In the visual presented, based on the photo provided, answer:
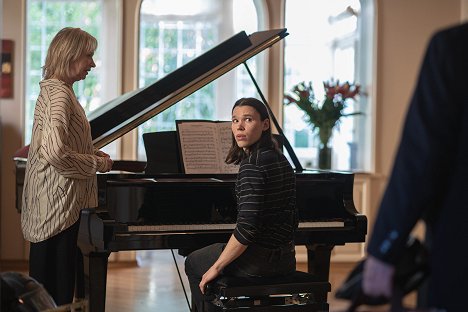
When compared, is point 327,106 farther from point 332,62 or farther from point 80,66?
point 80,66

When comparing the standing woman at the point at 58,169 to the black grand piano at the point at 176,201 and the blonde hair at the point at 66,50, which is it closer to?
the blonde hair at the point at 66,50

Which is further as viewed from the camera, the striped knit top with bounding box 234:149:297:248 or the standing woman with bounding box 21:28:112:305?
the standing woman with bounding box 21:28:112:305

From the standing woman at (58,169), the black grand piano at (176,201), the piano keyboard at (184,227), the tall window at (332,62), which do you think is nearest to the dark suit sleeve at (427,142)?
the black grand piano at (176,201)

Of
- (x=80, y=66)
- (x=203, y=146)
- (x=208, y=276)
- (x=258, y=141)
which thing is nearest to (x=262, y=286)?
(x=208, y=276)

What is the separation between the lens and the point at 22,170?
15.3 feet

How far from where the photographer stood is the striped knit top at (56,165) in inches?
134

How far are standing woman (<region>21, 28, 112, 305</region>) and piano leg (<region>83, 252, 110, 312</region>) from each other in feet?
0.44

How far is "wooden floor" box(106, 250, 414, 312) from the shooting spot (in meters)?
5.27

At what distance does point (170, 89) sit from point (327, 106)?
285 cm

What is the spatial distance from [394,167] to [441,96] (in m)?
0.18

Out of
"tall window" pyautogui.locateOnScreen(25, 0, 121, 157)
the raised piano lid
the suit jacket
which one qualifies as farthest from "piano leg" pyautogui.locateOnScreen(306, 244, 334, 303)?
"tall window" pyautogui.locateOnScreen(25, 0, 121, 157)

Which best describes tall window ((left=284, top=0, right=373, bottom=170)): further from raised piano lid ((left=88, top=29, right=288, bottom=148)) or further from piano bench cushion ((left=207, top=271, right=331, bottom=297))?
piano bench cushion ((left=207, top=271, right=331, bottom=297))

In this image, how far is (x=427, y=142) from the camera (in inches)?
66.1

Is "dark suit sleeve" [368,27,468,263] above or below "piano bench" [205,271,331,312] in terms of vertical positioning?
above
